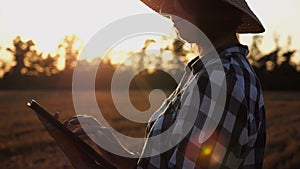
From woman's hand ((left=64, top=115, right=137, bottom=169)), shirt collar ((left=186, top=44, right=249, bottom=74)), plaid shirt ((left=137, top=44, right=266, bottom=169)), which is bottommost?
woman's hand ((left=64, top=115, right=137, bottom=169))

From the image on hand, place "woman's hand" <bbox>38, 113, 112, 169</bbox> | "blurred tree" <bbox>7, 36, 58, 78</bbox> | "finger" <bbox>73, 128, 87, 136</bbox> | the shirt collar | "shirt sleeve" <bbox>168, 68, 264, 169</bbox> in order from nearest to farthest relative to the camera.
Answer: "shirt sleeve" <bbox>168, 68, 264, 169</bbox> < the shirt collar < "woman's hand" <bbox>38, 113, 112, 169</bbox> < "finger" <bbox>73, 128, 87, 136</bbox> < "blurred tree" <bbox>7, 36, 58, 78</bbox>

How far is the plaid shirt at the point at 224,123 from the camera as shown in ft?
5.61

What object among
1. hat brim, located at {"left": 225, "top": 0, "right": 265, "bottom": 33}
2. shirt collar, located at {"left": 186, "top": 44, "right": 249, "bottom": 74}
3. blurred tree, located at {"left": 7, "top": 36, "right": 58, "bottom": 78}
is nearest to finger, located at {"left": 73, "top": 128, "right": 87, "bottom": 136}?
shirt collar, located at {"left": 186, "top": 44, "right": 249, "bottom": 74}

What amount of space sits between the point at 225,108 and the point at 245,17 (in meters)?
0.50

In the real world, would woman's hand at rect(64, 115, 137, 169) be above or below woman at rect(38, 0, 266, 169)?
below

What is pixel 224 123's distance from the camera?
1.70m

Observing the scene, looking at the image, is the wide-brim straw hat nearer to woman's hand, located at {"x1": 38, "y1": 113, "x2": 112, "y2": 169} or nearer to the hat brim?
the hat brim

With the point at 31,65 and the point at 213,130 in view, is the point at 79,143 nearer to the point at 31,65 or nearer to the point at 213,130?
the point at 213,130

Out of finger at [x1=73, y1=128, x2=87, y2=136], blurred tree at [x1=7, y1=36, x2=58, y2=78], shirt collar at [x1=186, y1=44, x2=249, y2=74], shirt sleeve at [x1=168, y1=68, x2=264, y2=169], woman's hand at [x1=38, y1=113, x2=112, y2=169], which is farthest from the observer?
blurred tree at [x1=7, y1=36, x2=58, y2=78]

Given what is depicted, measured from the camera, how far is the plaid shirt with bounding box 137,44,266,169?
67.3 inches

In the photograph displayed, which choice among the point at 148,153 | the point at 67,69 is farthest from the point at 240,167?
the point at 67,69

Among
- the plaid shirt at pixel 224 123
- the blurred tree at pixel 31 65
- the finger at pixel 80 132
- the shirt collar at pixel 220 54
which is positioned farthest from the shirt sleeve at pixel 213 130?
the blurred tree at pixel 31 65

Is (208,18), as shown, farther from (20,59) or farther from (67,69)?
(20,59)

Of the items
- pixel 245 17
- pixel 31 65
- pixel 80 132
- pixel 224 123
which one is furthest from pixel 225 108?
pixel 31 65
